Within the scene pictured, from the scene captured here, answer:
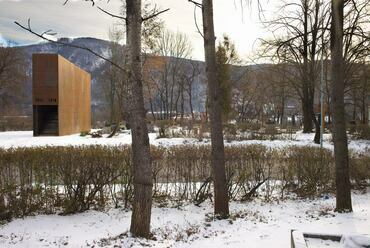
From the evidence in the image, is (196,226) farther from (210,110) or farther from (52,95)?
(52,95)

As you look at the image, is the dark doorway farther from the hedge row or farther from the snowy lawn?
the snowy lawn

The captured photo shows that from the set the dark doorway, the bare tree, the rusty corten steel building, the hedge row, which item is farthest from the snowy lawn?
the bare tree

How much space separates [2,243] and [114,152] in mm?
3039

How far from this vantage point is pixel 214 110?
707cm

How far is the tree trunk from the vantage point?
18.2 ft

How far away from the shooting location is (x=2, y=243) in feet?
19.5

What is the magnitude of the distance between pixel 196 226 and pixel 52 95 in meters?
24.8

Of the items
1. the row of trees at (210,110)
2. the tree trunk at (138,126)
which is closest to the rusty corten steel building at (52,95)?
the row of trees at (210,110)

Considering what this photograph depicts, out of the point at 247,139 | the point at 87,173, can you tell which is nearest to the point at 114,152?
the point at 87,173

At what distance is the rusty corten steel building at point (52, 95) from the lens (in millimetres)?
28406

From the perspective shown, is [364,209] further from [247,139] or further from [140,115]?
[247,139]

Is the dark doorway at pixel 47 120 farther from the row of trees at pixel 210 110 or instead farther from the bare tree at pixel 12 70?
the bare tree at pixel 12 70

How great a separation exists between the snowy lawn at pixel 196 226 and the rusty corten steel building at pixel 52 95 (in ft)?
75.2

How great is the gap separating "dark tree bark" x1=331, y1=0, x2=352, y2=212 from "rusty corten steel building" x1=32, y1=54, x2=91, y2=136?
80.9 ft
